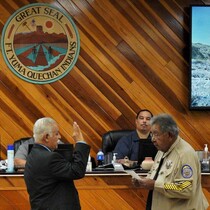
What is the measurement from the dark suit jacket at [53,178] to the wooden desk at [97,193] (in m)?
1.22

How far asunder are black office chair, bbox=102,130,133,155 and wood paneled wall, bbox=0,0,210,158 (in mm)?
372

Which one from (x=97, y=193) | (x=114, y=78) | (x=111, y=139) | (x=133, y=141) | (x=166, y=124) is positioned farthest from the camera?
(x=114, y=78)

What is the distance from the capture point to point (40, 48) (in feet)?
21.6

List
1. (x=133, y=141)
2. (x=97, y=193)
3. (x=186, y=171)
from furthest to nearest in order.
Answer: (x=133, y=141)
(x=97, y=193)
(x=186, y=171)

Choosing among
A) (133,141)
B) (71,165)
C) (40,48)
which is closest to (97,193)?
(71,165)

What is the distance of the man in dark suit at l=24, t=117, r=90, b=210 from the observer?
11.0 ft

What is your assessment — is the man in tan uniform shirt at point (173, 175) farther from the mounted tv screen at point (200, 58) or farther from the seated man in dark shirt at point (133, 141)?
the mounted tv screen at point (200, 58)

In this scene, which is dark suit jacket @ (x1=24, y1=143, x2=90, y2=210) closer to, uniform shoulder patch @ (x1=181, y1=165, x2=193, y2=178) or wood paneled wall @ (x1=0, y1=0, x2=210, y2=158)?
uniform shoulder patch @ (x1=181, y1=165, x2=193, y2=178)

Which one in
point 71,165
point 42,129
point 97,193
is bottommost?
point 97,193

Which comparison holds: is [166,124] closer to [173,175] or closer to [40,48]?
[173,175]

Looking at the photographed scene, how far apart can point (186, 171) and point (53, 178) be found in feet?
2.81

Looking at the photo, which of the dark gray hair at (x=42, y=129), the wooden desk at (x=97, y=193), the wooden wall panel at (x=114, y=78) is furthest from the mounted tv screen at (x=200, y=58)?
the dark gray hair at (x=42, y=129)

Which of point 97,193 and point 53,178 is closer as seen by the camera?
point 53,178

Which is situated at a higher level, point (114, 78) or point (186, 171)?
point (114, 78)
